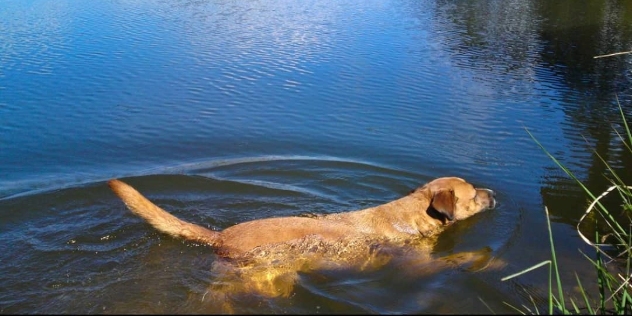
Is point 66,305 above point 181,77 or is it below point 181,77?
below

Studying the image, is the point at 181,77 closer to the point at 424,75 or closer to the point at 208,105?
the point at 208,105

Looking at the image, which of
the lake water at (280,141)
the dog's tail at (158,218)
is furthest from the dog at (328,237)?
the lake water at (280,141)

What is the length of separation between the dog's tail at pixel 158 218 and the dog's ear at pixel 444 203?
2736 millimetres

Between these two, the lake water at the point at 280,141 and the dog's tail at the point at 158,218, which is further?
the lake water at the point at 280,141

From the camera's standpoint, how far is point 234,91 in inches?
556

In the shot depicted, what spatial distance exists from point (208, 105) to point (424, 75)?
6.00 meters

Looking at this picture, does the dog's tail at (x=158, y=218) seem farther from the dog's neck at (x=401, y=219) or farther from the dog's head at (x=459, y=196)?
the dog's head at (x=459, y=196)

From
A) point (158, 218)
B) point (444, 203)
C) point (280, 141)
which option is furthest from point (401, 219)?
point (280, 141)

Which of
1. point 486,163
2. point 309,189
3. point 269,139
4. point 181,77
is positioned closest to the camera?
point 309,189

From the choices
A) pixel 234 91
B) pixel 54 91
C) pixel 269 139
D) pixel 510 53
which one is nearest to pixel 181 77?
pixel 234 91

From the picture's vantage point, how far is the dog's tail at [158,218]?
6.15 meters

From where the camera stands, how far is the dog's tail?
20.2 ft

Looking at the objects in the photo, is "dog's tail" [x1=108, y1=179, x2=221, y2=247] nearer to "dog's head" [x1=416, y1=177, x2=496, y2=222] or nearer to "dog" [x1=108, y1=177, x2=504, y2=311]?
"dog" [x1=108, y1=177, x2=504, y2=311]

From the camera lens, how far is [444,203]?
7508mm
